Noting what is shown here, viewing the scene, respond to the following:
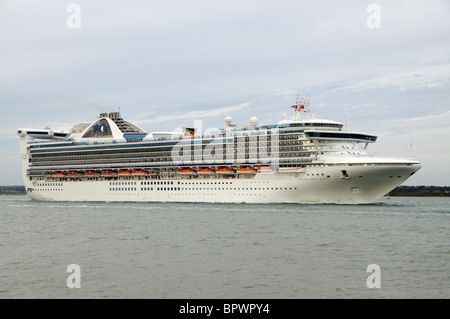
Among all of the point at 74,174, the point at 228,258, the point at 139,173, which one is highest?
the point at 139,173

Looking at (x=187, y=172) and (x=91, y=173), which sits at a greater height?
(x=187, y=172)

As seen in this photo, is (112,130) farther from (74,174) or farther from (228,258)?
(228,258)

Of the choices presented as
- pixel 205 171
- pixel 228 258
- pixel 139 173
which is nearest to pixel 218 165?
pixel 205 171

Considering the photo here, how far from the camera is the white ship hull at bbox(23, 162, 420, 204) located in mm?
51938

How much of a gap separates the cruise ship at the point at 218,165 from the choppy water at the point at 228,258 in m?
13.6

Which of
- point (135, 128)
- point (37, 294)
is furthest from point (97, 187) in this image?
point (37, 294)

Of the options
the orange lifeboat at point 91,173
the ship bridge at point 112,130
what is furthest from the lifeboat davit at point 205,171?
the orange lifeboat at point 91,173

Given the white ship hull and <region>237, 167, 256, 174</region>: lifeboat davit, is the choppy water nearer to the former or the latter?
the white ship hull

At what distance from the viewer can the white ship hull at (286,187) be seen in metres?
51.9

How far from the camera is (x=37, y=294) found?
1731 centimetres

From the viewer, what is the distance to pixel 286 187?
55.0 metres

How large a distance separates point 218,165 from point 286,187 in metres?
10.6

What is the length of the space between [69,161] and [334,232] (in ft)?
187
